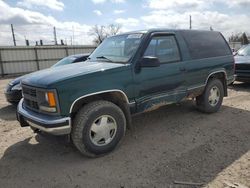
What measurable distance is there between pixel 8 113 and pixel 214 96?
5.46 metres

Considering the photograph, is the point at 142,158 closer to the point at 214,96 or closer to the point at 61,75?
the point at 61,75

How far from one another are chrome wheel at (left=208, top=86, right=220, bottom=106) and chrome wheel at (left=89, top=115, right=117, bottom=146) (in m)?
2.85

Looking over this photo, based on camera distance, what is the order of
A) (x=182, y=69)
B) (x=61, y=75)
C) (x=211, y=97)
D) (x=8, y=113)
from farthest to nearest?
1. (x=8, y=113)
2. (x=211, y=97)
3. (x=182, y=69)
4. (x=61, y=75)

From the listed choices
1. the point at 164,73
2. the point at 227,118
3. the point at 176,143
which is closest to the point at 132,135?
the point at 176,143

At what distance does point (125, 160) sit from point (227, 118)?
9.56 ft

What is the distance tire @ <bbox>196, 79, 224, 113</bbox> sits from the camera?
5723 mm

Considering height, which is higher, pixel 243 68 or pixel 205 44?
pixel 205 44

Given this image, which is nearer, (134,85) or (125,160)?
(125,160)

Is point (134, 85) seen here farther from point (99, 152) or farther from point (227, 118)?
point (227, 118)

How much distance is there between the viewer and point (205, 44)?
5660mm

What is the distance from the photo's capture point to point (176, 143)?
4.36 metres

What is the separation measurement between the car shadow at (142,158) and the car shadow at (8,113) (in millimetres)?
1967

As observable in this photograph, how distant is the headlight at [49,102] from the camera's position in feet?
11.3

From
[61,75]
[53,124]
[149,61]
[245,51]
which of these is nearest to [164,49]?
Answer: [149,61]
